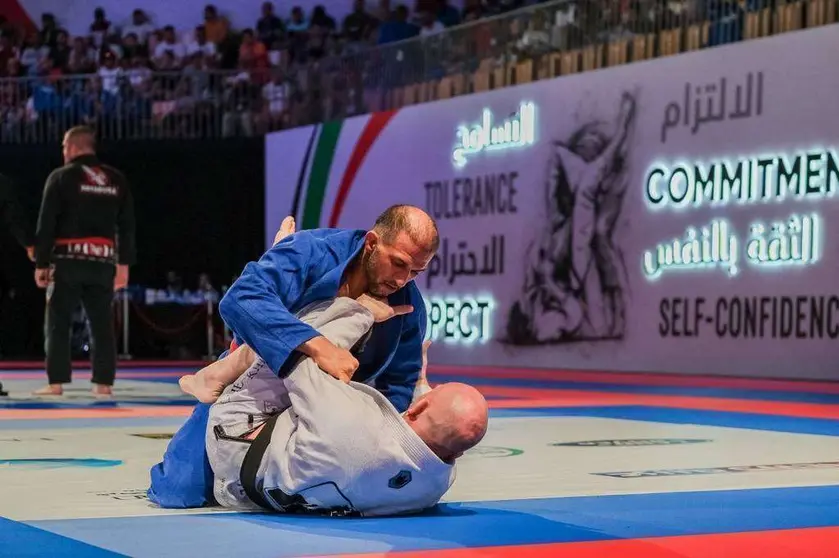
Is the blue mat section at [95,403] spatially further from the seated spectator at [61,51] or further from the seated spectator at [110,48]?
the seated spectator at [61,51]

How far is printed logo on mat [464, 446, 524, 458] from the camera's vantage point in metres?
5.02

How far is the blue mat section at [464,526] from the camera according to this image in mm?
2898

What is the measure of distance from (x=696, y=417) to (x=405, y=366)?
149 inches

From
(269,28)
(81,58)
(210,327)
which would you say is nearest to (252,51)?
(269,28)

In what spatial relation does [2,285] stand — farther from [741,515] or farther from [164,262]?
[741,515]

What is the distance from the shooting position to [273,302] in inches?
129

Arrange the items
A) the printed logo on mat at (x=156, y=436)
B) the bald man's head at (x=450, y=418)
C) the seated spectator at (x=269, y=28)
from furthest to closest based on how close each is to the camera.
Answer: the seated spectator at (x=269, y=28)
the printed logo on mat at (x=156, y=436)
the bald man's head at (x=450, y=418)

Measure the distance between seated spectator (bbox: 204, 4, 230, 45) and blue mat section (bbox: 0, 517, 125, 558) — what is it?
15709 millimetres

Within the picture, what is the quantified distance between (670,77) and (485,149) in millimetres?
2838

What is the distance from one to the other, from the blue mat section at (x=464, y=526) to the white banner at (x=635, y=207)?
24.6 ft

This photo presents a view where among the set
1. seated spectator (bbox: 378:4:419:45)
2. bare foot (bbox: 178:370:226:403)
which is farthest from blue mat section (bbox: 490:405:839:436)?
seated spectator (bbox: 378:4:419:45)

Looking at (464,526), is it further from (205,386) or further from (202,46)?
(202,46)

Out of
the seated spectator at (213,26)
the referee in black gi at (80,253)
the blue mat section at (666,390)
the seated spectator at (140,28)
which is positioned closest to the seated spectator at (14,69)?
the seated spectator at (140,28)

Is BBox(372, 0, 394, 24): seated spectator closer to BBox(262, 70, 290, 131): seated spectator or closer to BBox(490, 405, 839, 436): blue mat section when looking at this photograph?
BBox(262, 70, 290, 131): seated spectator
